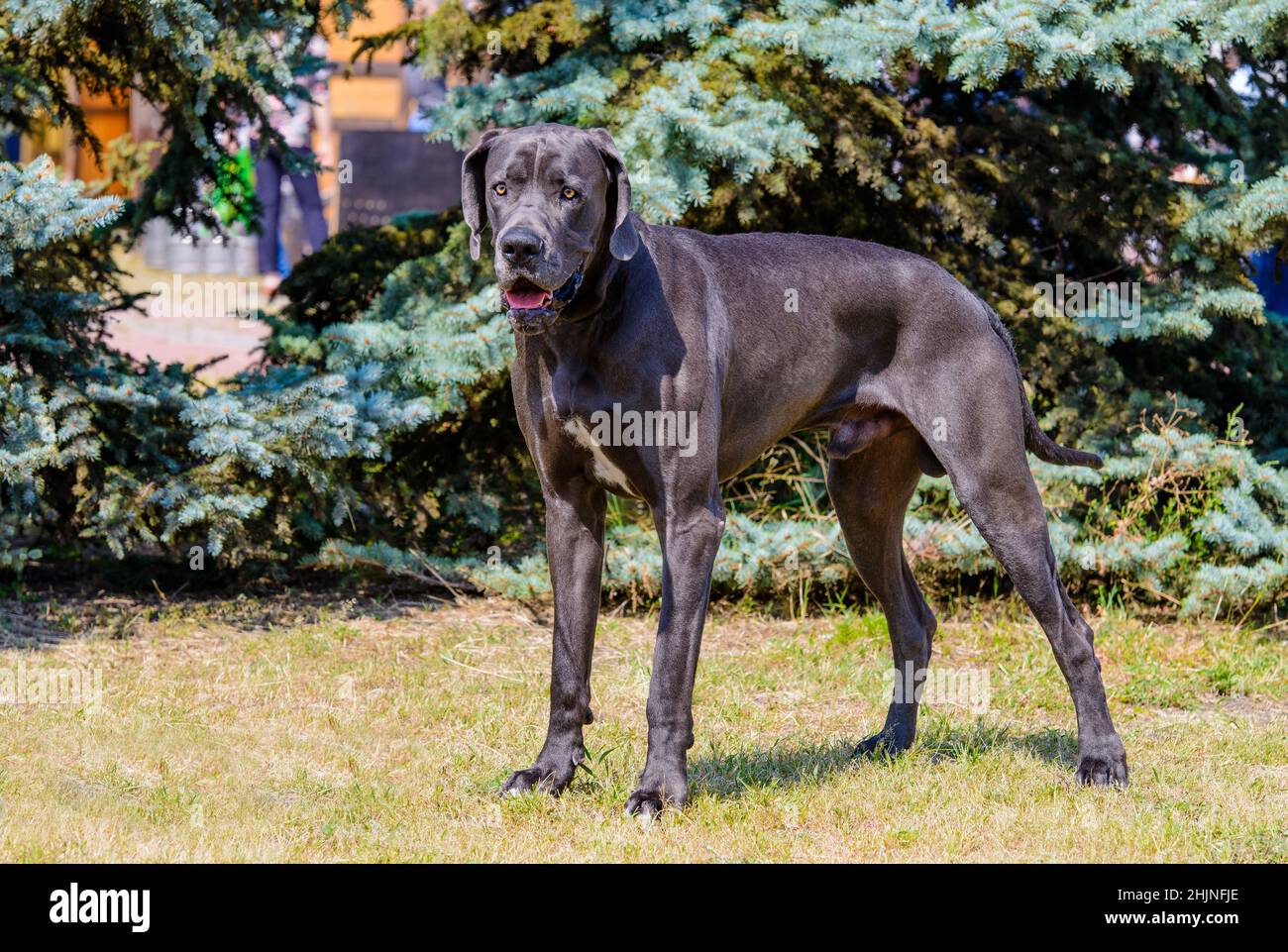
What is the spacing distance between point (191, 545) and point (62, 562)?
4.24 feet

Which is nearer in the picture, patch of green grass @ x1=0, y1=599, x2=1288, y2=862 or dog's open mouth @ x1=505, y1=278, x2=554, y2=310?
dog's open mouth @ x1=505, y1=278, x2=554, y2=310

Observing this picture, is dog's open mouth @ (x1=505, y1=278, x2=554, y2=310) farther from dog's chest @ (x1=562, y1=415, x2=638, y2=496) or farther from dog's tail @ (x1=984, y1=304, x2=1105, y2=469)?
dog's tail @ (x1=984, y1=304, x2=1105, y2=469)

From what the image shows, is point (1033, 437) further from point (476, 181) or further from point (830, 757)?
A: point (476, 181)

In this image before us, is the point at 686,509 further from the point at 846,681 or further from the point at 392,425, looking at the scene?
the point at 392,425

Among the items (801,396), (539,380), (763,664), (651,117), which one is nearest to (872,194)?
(651,117)

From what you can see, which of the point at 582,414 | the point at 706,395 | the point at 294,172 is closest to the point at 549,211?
the point at 582,414

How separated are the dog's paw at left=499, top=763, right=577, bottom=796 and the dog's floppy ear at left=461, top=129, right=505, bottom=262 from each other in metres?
1.59

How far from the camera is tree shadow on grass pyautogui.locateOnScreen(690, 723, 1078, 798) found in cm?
475

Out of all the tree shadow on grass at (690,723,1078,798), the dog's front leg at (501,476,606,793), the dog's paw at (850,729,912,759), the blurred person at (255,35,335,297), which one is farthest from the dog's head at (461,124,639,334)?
the blurred person at (255,35,335,297)

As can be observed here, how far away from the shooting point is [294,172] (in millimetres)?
7699

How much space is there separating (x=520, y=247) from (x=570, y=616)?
1250 millimetres

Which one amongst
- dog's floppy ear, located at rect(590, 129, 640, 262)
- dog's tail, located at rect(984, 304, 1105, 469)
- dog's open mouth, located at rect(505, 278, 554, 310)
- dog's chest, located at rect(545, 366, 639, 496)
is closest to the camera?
dog's open mouth, located at rect(505, 278, 554, 310)

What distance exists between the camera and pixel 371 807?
443cm

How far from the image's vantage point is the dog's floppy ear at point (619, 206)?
413cm
